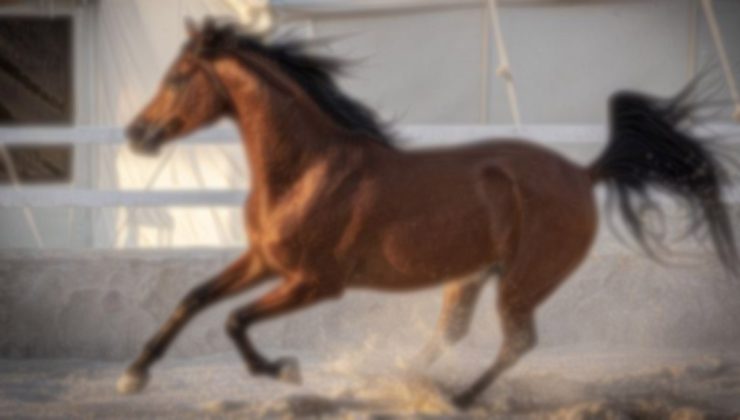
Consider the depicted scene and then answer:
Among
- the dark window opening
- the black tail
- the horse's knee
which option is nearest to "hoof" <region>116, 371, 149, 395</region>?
the horse's knee

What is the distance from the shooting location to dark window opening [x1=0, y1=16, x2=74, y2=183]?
10.4 meters

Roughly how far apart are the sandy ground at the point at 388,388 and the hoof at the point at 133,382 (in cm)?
21

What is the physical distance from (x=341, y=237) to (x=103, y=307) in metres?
2.36

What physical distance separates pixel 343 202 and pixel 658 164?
162cm

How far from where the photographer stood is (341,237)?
16.2 feet

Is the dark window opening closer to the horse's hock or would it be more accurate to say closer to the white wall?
the white wall

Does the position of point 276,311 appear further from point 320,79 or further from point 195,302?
point 320,79

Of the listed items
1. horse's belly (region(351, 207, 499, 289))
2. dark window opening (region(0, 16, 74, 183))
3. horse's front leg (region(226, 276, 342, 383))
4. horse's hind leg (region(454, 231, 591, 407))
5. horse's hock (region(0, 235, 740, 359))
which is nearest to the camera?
horse's front leg (region(226, 276, 342, 383))

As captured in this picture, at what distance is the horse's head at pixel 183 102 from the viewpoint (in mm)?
4875

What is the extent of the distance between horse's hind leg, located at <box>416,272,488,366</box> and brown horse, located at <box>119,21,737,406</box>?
0.07 m

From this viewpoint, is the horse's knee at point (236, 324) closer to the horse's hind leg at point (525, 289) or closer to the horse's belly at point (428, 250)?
the horse's belly at point (428, 250)

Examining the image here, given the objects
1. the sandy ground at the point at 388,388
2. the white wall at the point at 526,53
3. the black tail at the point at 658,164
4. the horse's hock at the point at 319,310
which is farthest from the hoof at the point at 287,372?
the white wall at the point at 526,53

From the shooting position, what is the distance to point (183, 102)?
4871mm

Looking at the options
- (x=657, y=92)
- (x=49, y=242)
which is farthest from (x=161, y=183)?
(x=657, y=92)
